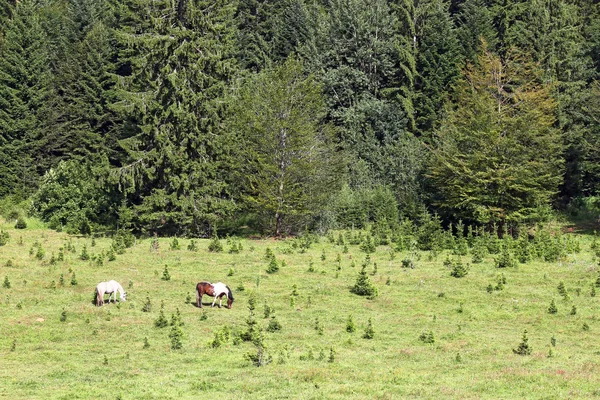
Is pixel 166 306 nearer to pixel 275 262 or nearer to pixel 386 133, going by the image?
pixel 275 262

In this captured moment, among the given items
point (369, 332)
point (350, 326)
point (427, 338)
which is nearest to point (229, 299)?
point (350, 326)

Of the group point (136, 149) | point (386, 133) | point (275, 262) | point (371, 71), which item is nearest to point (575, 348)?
point (275, 262)

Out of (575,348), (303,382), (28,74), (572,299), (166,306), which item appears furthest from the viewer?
(28,74)

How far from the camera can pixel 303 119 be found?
171 ft

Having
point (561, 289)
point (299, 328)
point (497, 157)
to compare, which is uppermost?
point (497, 157)

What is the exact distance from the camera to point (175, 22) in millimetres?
53625

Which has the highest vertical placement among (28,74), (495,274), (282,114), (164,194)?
(28,74)

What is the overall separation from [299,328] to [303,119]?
84.0 ft

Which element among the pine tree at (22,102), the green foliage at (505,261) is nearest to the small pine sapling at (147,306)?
the green foliage at (505,261)

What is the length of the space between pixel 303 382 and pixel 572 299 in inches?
660

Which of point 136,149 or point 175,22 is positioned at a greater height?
point 175,22

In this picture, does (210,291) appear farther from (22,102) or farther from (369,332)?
(22,102)

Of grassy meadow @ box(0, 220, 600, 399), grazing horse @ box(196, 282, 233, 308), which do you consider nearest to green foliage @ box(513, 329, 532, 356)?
grassy meadow @ box(0, 220, 600, 399)

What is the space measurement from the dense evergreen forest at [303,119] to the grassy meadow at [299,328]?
927cm
